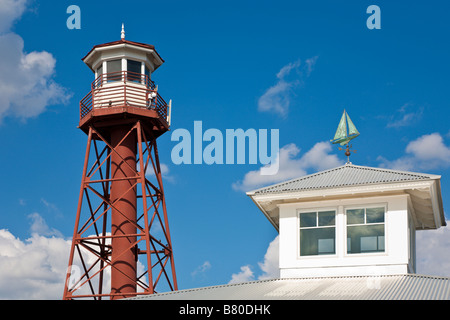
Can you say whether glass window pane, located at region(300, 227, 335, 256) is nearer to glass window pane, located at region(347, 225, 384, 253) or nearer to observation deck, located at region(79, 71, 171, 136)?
glass window pane, located at region(347, 225, 384, 253)

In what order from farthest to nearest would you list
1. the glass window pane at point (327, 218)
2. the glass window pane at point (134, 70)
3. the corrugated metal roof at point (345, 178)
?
the glass window pane at point (134, 70) < the glass window pane at point (327, 218) < the corrugated metal roof at point (345, 178)

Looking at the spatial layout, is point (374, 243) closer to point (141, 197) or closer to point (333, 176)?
point (333, 176)

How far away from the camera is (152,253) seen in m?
43.4

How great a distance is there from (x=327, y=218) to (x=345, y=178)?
179 cm

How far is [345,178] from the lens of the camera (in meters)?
28.1

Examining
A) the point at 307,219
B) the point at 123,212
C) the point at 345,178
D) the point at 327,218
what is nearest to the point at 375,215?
the point at 327,218

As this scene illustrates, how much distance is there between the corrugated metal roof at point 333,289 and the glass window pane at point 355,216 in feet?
7.28

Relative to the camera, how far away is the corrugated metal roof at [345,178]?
26.9m

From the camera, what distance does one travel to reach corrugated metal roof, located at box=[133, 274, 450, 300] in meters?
22.3

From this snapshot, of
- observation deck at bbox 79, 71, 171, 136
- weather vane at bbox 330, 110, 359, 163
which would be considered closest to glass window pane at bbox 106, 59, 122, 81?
observation deck at bbox 79, 71, 171, 136

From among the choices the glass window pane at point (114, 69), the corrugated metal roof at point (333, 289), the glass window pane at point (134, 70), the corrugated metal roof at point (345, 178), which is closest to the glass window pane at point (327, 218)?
the corrugated metal roof at point (345, 178)

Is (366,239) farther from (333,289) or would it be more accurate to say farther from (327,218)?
(333,289)

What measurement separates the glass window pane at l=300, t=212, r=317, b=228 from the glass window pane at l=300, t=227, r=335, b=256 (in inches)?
8.1

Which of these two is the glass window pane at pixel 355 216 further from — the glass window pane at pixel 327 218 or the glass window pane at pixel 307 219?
the glass window pane at pixel 307 219
